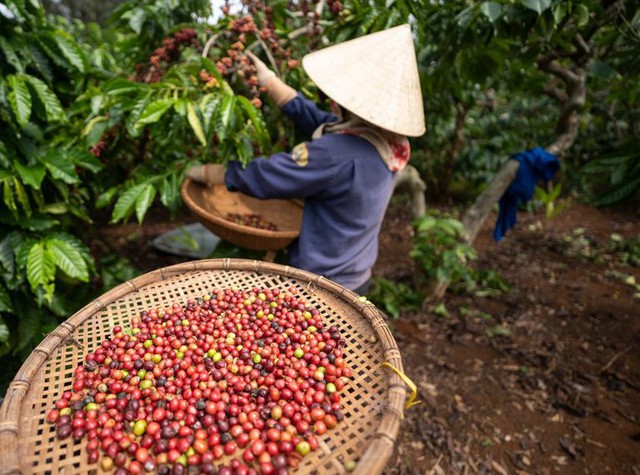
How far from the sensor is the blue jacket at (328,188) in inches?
61.0

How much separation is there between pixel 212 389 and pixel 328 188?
86 centimetres

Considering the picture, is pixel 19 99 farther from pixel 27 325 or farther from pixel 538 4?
pixel 538 4

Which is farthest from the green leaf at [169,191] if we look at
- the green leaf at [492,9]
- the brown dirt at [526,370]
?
the green leaf at [492,9]

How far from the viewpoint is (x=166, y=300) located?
4.73ft

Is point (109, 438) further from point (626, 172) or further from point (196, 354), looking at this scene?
point (626, 172)

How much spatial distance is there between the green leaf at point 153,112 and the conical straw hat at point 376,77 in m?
0.56

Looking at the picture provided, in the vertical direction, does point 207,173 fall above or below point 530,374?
above

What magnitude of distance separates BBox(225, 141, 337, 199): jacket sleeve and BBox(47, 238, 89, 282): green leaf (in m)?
0.78

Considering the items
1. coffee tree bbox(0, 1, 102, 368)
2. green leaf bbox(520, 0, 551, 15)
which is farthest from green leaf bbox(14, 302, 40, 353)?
green leaf bbox(520, 0, 551, 15)

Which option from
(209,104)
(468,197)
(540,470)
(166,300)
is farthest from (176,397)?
(468,197)

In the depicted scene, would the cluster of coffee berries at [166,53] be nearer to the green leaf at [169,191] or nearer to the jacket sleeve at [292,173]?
the green leaf at [169,191]

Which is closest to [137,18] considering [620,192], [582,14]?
[582,14]

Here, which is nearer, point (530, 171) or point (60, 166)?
point (60, 166)

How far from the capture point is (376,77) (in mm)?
1554
